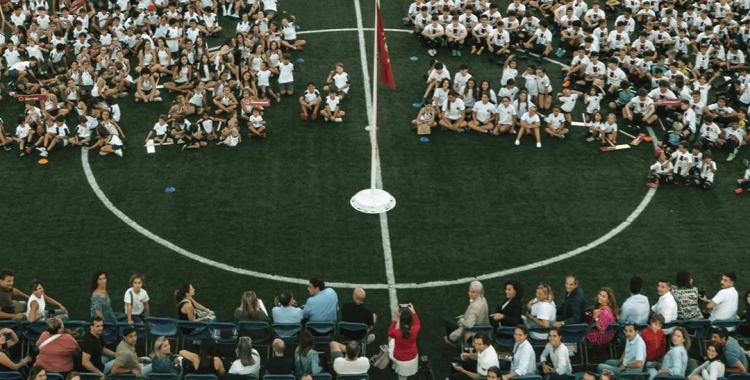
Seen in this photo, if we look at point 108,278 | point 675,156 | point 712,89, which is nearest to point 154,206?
point 108,278

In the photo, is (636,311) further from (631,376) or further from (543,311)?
(631,376)

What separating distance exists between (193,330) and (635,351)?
7.45 meters

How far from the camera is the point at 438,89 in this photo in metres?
26.1

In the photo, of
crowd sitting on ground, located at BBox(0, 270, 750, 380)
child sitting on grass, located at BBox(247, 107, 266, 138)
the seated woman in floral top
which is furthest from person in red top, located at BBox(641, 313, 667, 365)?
child sitting on grass, located at BBox(247, 107, 266, 138)

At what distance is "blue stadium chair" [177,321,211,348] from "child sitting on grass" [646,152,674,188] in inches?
449

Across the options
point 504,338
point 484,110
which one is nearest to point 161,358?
point 504,338

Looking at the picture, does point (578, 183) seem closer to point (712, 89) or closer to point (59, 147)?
point (712, 89)

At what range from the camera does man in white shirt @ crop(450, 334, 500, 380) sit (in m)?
15.8

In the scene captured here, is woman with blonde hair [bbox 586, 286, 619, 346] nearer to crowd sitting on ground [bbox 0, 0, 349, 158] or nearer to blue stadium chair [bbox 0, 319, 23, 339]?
blue stadium chair [bbox 0, 319, 23, 339]

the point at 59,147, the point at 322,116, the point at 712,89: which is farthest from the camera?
the point at 712,89

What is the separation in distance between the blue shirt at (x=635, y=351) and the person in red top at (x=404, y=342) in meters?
3.41

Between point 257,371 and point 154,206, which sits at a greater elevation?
point 154,206

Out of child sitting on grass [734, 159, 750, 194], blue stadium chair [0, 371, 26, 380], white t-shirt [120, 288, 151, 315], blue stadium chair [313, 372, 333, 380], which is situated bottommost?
blue stadium chair [313, 372, 333, 380]

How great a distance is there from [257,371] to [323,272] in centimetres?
446
